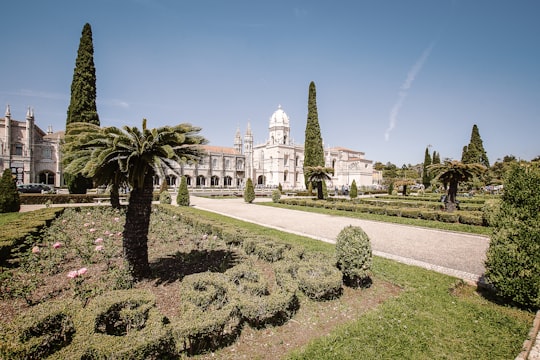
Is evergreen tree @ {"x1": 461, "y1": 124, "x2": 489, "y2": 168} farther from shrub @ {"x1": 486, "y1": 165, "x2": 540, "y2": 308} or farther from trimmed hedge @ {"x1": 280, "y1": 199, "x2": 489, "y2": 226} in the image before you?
shrub @ {"x1": 486, "y1": 165, "x2": 540, "y2": 308}

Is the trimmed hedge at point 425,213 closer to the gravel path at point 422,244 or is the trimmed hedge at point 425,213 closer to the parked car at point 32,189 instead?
the gravel path at point 422,244

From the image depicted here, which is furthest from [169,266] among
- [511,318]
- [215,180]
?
[215,180]

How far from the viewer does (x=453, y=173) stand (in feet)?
52.5

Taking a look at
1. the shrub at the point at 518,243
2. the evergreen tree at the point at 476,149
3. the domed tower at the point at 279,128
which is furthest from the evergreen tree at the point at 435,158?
the shrub at the point at 518,243

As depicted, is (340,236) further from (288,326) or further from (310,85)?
(310,85)

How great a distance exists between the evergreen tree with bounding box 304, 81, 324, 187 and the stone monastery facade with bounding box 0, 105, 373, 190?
2096 cm

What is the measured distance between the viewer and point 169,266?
6297mm

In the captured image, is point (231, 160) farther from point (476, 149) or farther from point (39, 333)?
point (39, 333)

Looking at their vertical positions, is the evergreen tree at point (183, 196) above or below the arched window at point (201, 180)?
below

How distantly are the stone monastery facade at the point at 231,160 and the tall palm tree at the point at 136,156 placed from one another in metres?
38.7

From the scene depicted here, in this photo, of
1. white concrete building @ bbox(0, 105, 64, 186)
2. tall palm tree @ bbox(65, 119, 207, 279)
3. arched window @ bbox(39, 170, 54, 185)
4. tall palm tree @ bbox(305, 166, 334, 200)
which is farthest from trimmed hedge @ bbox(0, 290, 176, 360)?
arched window @ bbox(39, 170, 54, 185)

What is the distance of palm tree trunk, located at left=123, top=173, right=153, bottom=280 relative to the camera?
16.7ft

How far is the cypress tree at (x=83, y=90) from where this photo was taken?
21719mm

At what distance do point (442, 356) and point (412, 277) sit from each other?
2870 mm
